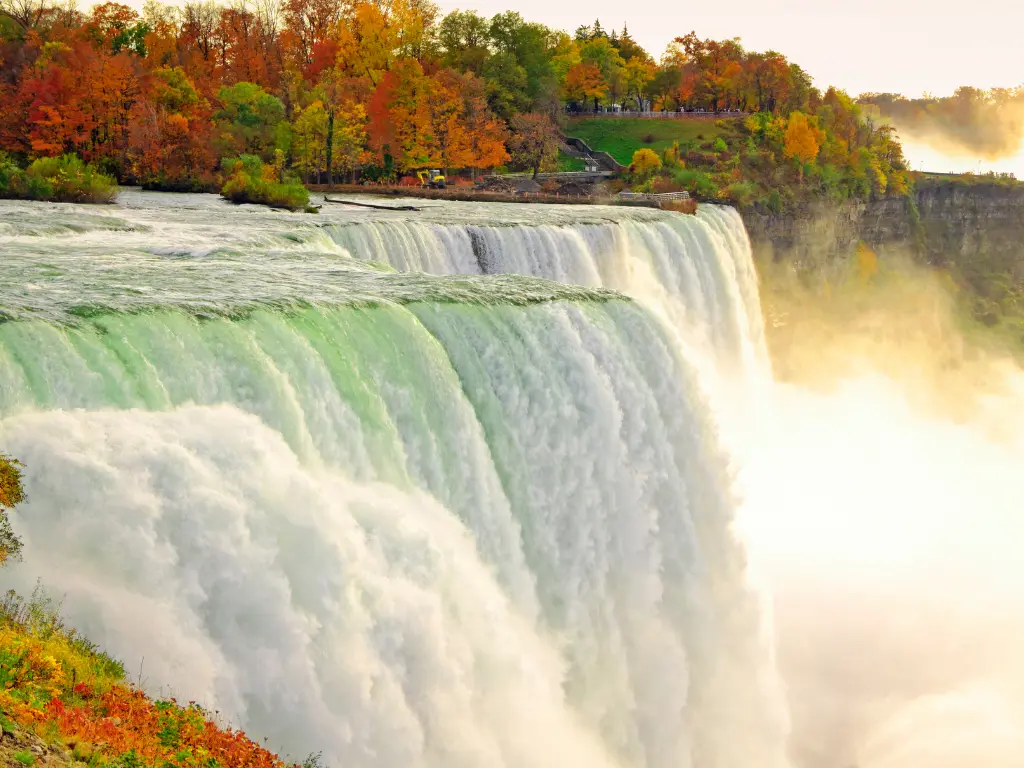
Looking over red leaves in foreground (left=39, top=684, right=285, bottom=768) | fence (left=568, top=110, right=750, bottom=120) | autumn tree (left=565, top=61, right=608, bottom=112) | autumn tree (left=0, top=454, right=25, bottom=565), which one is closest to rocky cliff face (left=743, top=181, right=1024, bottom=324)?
fence (left=568, top=110, right=750, bottom=120)

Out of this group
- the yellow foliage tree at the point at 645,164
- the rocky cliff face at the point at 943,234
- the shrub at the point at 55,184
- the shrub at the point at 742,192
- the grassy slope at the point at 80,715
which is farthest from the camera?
the yellow foliage tree at the point at 645,164

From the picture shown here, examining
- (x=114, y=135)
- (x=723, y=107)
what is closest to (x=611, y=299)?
(x=114, y=135)

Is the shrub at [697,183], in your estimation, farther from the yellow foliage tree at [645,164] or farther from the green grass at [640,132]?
the green grass at [640,132]

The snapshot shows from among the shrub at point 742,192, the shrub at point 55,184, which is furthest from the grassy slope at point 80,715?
the shrub at point 742,192

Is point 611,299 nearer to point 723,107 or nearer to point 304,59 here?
point 304,59

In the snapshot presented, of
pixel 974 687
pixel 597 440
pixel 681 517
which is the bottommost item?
pixel 974 687

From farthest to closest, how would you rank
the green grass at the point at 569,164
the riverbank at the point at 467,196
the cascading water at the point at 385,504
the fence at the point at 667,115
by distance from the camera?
the fence at the point at 667,115 → the green grass at the point at 569,164 → the riverbank at the point at 467,196 → the cascading water at the point at 385,504

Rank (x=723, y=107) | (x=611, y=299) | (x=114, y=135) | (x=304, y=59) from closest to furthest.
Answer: (x=611, y=299) < (x=114, y=135) < (x=304, y=59) < (x=723, y=107)

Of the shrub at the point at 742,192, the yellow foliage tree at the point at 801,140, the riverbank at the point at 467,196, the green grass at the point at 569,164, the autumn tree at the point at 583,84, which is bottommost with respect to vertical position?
the riverbank at the point at 467,196
